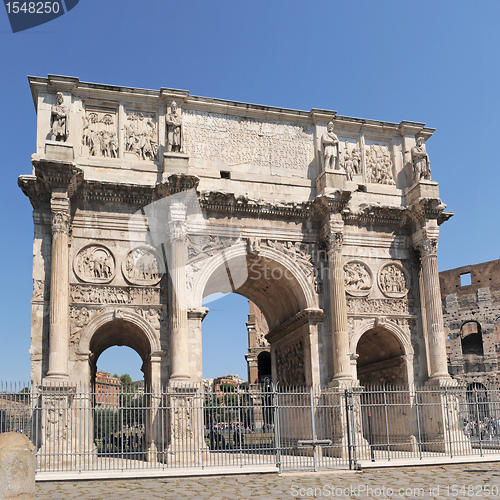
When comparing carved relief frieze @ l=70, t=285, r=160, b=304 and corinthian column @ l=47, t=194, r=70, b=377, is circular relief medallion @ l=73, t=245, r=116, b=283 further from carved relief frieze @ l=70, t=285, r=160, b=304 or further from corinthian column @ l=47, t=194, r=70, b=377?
corinthian column @ l=47, t=194, r=70, b=377

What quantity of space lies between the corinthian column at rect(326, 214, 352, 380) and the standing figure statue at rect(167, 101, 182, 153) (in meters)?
4.87

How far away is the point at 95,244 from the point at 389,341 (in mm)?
9314

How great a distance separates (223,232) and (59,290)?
15.8ft

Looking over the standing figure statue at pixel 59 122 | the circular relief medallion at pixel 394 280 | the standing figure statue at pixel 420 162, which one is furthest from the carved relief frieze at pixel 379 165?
the standing figure statue at pixel 59 122

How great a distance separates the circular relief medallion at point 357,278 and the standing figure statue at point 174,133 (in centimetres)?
609

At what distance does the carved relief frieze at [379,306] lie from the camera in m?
18.2

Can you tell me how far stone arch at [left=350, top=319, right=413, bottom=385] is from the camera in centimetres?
1812

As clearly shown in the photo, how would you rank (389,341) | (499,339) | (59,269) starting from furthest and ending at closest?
1. (499,339)
2. (389,341)
3. (59,269)

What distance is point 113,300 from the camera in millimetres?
16250

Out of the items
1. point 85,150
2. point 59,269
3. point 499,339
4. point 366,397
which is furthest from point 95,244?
point 499,339

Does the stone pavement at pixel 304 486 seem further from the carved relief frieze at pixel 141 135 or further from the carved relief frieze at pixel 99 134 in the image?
the carved relief frieze at pixel 141 135

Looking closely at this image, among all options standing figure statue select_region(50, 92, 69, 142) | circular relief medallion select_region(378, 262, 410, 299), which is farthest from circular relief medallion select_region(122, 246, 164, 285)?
circular relief medallion select_region(378, 262, 410, 299)

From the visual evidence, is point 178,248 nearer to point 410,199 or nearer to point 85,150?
point 85,150

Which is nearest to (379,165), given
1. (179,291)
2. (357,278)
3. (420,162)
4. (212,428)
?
(420,162)
